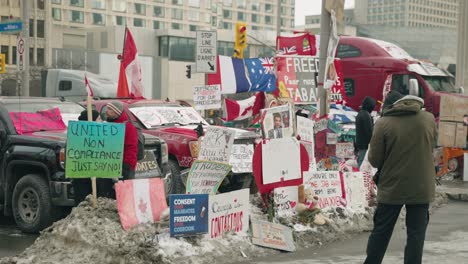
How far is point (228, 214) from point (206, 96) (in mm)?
6998

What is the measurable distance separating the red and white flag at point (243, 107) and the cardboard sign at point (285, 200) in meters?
7.08

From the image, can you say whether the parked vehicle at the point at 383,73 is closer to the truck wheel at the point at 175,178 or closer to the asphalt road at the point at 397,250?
the truck wheel at the point at 175,178

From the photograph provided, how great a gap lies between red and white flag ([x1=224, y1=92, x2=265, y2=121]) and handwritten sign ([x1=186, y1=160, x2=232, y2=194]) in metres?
8.31

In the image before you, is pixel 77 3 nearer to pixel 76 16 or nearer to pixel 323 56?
pixel 76 16

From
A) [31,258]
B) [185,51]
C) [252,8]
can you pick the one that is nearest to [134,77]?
[31,258]

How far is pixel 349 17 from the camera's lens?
625 feet

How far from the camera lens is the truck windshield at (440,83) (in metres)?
23.5

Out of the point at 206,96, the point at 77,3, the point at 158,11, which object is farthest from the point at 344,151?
the point at 158,11

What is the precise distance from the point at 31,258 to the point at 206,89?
27.6ft

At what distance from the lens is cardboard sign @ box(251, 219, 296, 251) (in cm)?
952

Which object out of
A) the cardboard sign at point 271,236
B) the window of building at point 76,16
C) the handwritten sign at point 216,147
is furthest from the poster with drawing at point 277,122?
the window of building at point 76,16

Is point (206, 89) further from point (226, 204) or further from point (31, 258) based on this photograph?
point (31, 258)

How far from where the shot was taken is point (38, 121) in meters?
11.6

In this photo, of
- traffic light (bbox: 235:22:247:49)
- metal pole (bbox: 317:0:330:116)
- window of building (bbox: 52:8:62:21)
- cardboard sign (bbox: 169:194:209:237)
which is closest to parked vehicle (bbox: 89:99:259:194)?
metal pole (bbox: 317:0:330:116)
